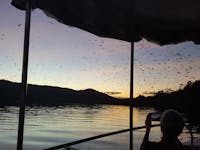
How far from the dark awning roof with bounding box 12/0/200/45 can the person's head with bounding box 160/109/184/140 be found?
2010 millimetres

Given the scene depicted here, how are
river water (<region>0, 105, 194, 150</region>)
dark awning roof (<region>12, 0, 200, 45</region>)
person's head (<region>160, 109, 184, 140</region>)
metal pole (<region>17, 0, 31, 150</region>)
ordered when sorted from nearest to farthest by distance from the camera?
person's head (<region>160, 109, 184, 140</region>), metal pole (<region>17, 0, 31, 150</region>), dark awning roof (<region>12, 0, 200, 45</region>), river water (<region>0, 105, 194, 150</region>)

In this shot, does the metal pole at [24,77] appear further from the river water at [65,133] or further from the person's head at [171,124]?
the river water at [65,133]

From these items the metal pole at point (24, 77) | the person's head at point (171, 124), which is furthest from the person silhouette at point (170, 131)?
the metal pole at point (24, 77)

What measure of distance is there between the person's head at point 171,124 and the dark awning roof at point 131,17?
2010 mm

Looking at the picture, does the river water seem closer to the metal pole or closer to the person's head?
the metal pole

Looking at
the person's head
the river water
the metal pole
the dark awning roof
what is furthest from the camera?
the river water

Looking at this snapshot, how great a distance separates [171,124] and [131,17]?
2734 mm

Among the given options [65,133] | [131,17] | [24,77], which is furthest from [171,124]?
[65,133]

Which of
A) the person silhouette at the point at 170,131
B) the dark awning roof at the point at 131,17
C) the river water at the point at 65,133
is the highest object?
the dark awning roof at the point at 131,17

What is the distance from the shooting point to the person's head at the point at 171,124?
2.56 metres

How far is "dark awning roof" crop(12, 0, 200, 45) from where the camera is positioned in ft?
14.5

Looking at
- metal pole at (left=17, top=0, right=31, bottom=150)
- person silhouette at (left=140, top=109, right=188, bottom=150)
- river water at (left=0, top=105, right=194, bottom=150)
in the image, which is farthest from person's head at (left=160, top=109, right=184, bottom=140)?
river water at (left=0, top=105, right=194, bottom=150)

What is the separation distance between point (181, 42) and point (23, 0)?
261 cm

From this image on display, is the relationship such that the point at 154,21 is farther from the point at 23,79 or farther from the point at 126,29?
the point at 23,79
